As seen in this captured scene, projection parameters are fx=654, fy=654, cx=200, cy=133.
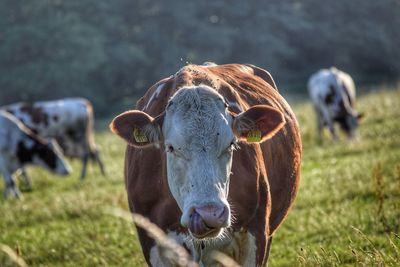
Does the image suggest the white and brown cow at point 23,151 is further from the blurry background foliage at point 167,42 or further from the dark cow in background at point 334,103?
the blurry background foliage at point 167,42

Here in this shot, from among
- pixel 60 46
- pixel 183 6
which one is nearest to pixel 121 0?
pixel 183 6

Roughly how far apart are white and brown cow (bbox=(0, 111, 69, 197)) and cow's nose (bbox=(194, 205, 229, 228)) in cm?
1000

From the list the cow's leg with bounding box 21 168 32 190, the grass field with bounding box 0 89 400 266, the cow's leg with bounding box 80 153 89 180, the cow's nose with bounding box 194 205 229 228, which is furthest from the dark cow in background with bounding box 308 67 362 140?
the cow's nose with bounding box 194 205 229 228

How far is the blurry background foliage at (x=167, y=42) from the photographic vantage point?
34.4 m

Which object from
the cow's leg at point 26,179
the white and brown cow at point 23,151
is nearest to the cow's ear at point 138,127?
the white and brown cow at point 23,151

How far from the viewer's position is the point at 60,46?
3412 centimetres

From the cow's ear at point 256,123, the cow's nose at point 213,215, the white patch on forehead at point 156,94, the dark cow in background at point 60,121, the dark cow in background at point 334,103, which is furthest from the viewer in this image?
the dark cow in background at point 60,121

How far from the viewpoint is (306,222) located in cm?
657

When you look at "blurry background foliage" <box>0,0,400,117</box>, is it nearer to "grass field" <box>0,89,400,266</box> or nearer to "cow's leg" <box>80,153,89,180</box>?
"cow's leg" <box>80,153,89,180</box>

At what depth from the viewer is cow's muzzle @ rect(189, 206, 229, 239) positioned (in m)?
3.21

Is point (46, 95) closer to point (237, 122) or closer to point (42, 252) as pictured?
point (42, 252)

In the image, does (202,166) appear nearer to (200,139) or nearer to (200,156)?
(200,156)

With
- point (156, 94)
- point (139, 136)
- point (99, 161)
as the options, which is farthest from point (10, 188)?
point (139, 136)

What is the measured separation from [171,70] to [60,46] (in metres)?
6.84
